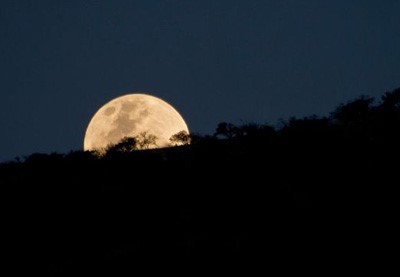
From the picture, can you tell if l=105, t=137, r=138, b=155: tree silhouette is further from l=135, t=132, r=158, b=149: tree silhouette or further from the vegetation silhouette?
the vegetation silhouette

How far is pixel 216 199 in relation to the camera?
1836 cm

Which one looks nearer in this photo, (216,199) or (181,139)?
(216,199)

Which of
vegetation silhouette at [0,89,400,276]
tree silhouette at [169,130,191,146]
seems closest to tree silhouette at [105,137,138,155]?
vegetation silhouette at [0,89,400,276]

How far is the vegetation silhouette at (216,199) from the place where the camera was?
16422mm

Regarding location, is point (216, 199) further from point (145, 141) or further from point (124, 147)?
point (145, 141)

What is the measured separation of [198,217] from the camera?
17953 mm

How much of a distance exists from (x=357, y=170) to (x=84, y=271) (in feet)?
23.4

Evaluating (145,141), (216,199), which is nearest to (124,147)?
(145,141)

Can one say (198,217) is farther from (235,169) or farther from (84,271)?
(84,271)

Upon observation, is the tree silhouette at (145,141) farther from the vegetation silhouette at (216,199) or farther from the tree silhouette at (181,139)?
the vegetation silhouette at (216,199)

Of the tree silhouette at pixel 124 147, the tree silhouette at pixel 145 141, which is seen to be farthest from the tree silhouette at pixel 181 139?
the tree silhouette at pixel 124 147

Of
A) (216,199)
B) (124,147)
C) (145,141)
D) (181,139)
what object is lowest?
(216,199)

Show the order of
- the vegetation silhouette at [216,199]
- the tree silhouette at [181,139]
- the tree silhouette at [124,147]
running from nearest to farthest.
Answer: the vegetation silhouette at [216,199] < the tree silhouette at [124,147] < the tree silhouette at [181,139]

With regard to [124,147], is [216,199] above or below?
below
